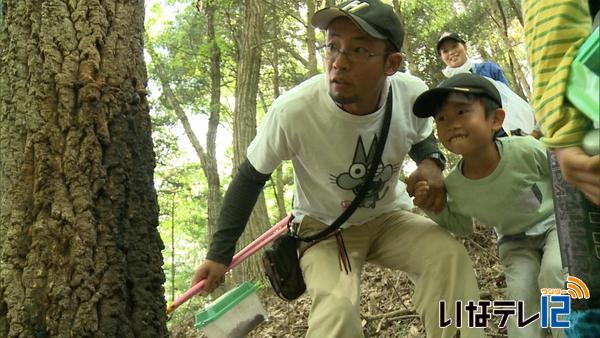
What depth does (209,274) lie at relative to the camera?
10.1 ft

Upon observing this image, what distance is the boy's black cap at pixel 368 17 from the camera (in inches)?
112

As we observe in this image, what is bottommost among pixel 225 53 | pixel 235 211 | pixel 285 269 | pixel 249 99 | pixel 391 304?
pixel 391 304

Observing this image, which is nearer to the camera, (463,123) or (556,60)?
(556,60)

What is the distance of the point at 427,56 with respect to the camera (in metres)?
12.4

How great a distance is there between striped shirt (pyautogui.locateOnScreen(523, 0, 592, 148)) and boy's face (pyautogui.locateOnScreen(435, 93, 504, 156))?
4.69 feet

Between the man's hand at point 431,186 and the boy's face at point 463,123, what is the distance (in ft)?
→ 0.70

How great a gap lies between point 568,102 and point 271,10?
1236 centimetres

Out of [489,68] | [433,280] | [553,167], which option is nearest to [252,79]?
[489,68]

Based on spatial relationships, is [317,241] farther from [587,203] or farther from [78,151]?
[587,203]

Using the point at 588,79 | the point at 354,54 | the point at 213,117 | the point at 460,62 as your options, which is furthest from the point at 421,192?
the point at 213,117

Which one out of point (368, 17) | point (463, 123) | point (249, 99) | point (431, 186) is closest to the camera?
point (368, 17)

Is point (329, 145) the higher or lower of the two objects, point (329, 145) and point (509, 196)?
the higher

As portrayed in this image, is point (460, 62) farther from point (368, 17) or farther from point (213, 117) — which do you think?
point (213, 117)

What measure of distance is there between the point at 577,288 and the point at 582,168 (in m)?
0.51
